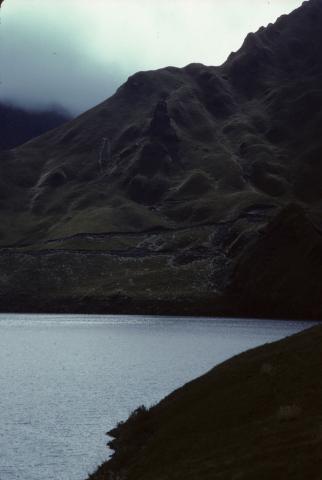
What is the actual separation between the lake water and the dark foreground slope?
431cm

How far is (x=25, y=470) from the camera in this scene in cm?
4412

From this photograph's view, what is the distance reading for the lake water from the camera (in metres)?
48.3

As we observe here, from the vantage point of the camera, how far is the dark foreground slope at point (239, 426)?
28391 mm

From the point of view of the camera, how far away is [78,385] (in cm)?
8394

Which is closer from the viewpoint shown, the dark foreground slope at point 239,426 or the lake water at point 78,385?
the dark foreground slope at point 239,426

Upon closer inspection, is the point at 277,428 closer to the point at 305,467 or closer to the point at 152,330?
the point at 305,467

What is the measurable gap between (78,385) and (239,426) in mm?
50529

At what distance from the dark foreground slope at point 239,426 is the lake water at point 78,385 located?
14.1ft

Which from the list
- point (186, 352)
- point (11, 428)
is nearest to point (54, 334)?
point (186, 352)

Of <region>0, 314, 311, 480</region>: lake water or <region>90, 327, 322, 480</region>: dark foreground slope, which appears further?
<region>0, 314, 311, 480</region>: lake water

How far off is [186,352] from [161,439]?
89514 millimetres

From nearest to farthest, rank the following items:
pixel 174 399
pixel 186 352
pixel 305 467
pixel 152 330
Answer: pixel 305 467, pixel 174 399, pixel 186 352, pixel 152 330

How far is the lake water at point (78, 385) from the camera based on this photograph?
48.3 metres

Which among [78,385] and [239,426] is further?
[78,385]
